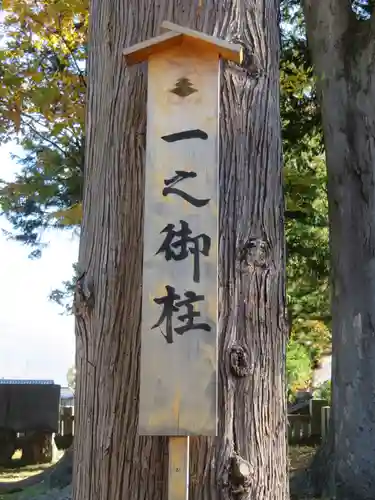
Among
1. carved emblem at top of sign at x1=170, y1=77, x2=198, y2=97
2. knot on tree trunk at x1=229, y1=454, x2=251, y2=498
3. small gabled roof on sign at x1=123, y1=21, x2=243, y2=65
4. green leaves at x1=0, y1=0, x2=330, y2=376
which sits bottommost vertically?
knot on tree trunk at x1=229, y1=454, x2=251, y2=498

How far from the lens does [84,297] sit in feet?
7.77

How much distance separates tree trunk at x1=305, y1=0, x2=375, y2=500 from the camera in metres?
6.96

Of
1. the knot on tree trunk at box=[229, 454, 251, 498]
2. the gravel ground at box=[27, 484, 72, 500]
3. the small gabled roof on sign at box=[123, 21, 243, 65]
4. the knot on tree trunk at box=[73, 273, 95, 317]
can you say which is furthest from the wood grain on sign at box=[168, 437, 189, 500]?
the gravel ground at box=[27, 484, 72, 500]

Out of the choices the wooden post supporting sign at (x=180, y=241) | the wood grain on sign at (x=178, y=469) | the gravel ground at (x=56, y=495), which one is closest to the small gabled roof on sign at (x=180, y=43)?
the wooden post supporting sign at (x=180, y=241)

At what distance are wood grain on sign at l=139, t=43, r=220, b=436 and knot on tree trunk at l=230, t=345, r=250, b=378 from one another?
0.32ft

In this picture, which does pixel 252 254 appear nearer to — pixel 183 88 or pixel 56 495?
pixel 183 88

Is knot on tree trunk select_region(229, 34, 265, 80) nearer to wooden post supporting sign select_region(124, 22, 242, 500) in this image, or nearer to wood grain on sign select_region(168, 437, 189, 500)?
wooden post supporting sign select_region(124, 22, 242, 500)

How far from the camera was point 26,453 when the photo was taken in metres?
12.4

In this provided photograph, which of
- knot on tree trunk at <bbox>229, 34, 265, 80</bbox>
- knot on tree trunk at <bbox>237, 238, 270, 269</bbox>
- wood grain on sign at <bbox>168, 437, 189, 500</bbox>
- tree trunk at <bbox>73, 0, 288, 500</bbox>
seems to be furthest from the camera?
knot on tree trunk at <bbox>229, 34, 265, 80</bbox>

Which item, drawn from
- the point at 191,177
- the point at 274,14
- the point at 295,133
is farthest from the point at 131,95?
the point at 295,133

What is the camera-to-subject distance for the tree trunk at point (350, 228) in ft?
22.8

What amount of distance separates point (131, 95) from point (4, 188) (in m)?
7.22

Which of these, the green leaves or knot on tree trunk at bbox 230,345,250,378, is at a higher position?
the green leaves

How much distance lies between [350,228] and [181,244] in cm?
549
